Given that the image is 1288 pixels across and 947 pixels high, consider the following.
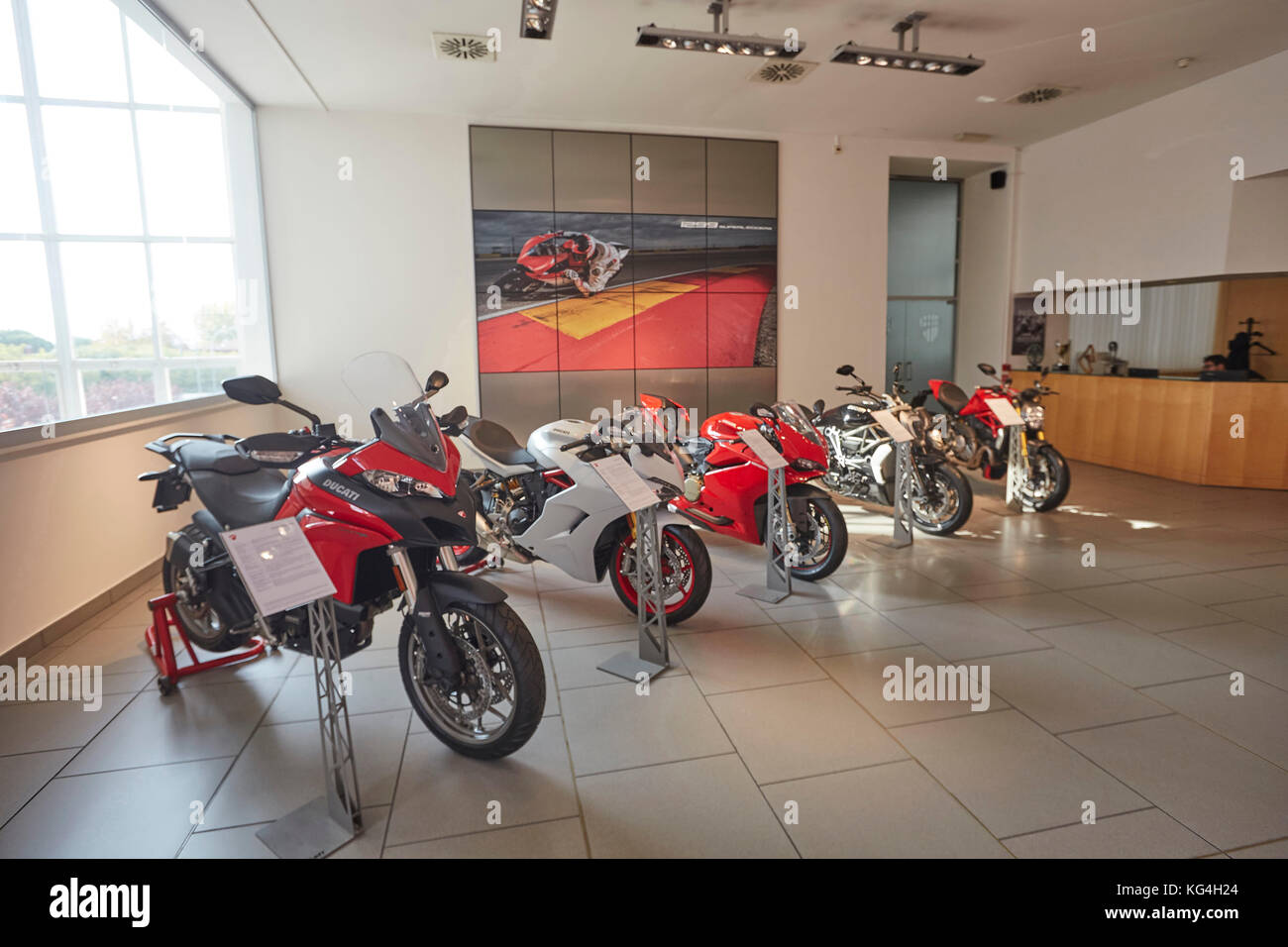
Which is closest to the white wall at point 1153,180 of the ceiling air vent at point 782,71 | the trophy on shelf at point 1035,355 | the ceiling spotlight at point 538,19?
the trophy on shelf at point 1035,355

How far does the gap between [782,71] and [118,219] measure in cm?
486

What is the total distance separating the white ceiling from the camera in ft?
15.1

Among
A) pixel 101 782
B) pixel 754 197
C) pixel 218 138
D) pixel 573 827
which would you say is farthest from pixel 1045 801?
pixel 218 138

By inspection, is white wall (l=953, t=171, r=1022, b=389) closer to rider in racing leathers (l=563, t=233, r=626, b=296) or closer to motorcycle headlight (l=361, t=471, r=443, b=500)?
rider in racing leathers (l=563, t=233, r=626, b=296)

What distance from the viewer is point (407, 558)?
208 cm

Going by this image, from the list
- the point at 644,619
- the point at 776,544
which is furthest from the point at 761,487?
the point at 644,619

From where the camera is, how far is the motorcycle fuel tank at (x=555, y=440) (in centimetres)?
321

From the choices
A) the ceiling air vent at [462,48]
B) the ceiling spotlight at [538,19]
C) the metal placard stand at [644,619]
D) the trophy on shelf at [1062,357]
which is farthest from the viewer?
the trophy on shelf at [1062,357]

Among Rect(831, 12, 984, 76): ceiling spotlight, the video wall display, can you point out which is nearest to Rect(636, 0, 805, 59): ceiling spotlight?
Rect(831, 12, 984, 76): ceiling spotlight

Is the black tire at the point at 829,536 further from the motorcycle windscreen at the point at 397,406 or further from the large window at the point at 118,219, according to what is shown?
the large window at the point at 118,219

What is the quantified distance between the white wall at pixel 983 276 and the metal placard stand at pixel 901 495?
4755 millimetres

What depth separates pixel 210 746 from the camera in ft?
7.72

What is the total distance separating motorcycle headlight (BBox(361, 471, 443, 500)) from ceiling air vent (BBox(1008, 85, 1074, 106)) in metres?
6.62
